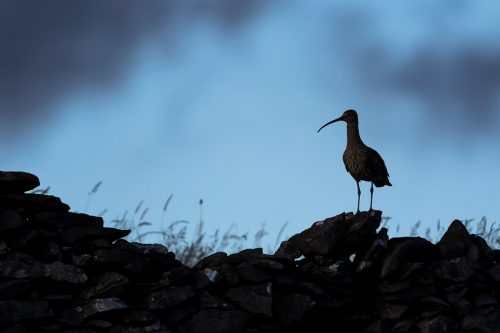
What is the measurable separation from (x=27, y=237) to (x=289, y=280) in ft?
9.72

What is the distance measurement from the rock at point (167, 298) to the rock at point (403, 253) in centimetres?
240

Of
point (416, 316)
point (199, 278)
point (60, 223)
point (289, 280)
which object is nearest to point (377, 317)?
point (416, 316)

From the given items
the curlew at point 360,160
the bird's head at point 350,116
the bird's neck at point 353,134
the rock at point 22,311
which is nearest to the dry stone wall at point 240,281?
the rock at point 22,311

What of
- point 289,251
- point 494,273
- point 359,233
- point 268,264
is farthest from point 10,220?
point 494,273

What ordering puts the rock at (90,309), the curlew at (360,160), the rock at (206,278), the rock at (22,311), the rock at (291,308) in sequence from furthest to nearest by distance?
the curlew at (360,160)
the rock at (291,308)
the rock at (206,278)
the rock at (90,309)
the rock at (22,311)

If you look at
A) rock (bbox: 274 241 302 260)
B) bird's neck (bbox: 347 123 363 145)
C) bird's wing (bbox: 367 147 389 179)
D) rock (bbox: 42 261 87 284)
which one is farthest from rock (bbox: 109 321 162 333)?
bird's neck (bbox: 347 123 363 145)

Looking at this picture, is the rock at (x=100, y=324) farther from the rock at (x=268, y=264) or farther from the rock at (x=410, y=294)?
the rock at (x=410, y=294)

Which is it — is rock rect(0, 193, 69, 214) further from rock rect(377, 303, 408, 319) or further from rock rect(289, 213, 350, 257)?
rock rect(377, 303, 408, 319)

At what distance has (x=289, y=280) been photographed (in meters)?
10.5

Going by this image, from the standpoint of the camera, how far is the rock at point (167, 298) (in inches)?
391

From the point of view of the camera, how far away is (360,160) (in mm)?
12719

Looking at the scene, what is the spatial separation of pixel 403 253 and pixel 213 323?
2.52m

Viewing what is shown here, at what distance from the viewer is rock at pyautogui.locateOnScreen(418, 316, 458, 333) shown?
35.3ft

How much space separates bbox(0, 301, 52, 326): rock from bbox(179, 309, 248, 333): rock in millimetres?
1483
